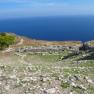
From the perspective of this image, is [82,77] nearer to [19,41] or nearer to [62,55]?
[62,55]

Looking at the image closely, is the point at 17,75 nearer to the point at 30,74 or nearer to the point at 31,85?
the point at 30,74

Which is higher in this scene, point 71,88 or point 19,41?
point 19,41

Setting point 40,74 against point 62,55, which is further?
point 62,55

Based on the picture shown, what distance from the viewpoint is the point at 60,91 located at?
16.9 metres

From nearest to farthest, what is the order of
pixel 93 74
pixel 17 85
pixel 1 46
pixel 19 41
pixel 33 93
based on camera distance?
pixel 33 93 < pixel 17 85 < pixel 93 74 < pixel 1 46 < pixel 19 41

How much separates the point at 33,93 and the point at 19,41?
232 feet

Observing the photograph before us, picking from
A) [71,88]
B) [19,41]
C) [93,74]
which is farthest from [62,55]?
[19,41]

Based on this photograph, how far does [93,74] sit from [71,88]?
13.0ft

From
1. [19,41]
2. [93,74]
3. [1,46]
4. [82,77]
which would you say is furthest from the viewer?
[19,41]

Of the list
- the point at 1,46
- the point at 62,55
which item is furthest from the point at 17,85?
the point at 1,46

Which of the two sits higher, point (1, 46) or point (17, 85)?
point (1, 46)

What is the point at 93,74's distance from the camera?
20859 mm

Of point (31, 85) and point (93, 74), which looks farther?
point (93, 74)

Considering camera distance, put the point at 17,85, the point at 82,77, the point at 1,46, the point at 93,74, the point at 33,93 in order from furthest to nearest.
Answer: the point at 1,46, the point at 93,74, the point at 82,77, the point at 17,85, the point at 33,93
